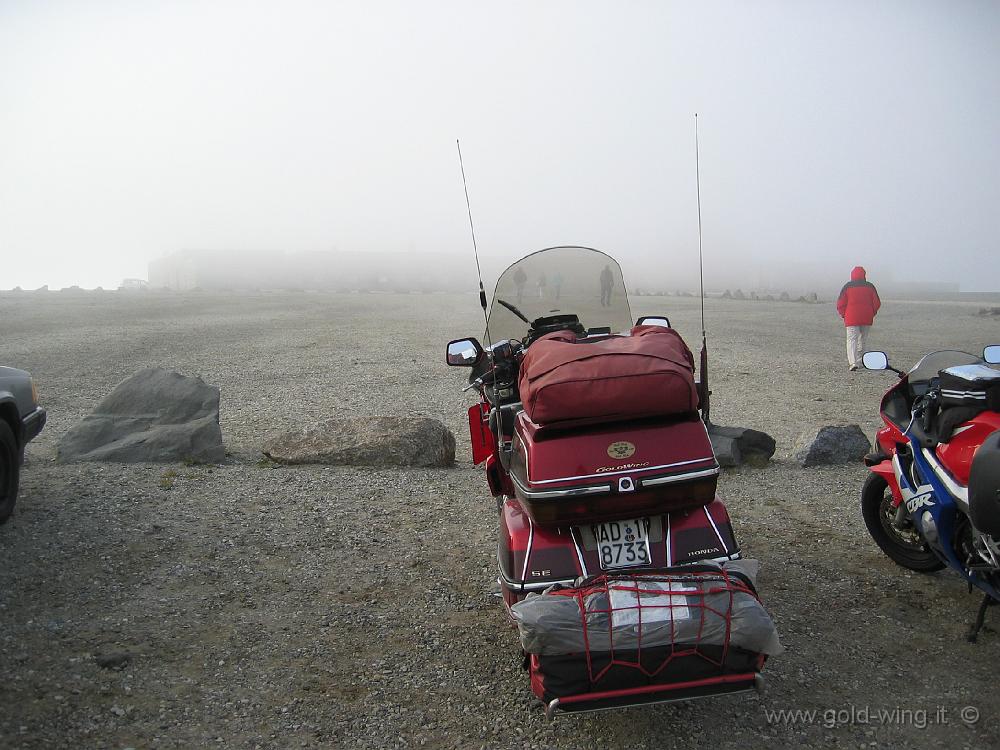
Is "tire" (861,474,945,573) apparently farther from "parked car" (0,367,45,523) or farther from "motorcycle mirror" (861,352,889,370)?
"parked car" (0,367,45,523)

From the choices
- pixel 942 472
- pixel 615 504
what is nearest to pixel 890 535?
pixel 942 472

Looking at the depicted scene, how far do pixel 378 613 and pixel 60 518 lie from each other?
2.89 metres

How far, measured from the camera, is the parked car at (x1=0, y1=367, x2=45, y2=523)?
6.44 metres

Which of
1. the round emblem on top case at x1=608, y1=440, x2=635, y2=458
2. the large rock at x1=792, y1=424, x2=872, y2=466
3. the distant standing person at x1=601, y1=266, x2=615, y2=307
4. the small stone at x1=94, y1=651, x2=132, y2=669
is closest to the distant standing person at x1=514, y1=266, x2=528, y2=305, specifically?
the distant standing person at x1=601, y1=266, x2=615, y2=307

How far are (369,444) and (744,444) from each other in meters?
3.76

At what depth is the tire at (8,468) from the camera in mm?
6359

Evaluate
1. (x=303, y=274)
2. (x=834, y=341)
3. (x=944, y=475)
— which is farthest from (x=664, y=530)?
(x=303, y=274)

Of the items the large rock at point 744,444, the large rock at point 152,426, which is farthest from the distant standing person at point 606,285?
the large rock at point 152,426

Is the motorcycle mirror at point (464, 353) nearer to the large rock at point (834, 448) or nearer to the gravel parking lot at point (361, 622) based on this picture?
the gravel parking lot at point (361, 622)

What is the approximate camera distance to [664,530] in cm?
401

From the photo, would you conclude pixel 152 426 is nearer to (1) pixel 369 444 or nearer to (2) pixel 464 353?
(1) pixel 369 444

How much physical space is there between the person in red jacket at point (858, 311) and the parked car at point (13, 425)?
13.5 meters

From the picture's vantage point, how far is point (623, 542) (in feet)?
13.0

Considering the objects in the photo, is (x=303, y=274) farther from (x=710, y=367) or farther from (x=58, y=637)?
(x=58, y=637)
